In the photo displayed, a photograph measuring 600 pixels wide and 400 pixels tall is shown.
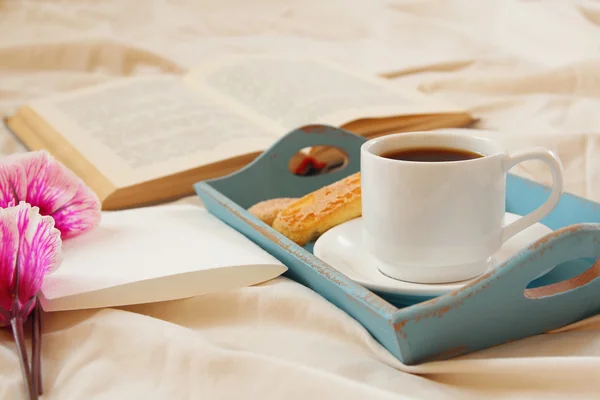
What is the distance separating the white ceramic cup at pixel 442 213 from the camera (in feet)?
1.44

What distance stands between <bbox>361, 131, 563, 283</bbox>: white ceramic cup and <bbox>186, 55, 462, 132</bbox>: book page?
39 cm

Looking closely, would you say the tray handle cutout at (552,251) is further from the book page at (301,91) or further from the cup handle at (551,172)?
the book page at (301,91)

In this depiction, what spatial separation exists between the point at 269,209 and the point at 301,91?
1.37 ft

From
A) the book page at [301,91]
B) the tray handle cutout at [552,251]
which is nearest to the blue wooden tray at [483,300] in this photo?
the tray handle cutout at [552,251]

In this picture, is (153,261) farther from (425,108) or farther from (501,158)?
(425,108)

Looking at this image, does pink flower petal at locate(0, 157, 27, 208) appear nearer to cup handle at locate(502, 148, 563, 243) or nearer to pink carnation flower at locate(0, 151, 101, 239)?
pink carnation flower at locate(0, 151, 101, 239)

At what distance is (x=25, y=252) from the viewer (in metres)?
0.41

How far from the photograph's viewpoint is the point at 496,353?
1.32 ft

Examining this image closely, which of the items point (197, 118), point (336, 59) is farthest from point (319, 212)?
point (336, 59)

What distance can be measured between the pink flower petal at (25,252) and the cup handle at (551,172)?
290mm

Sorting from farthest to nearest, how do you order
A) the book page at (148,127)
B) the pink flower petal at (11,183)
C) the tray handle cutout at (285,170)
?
the book page at (148,127), the tray handle cutout at (285,170), the pink flower petal at (11,183)

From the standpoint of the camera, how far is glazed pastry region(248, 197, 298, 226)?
23.4 inches

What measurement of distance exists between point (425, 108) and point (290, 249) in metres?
0.46

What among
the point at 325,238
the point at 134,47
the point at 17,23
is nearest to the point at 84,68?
the point at 134,47
